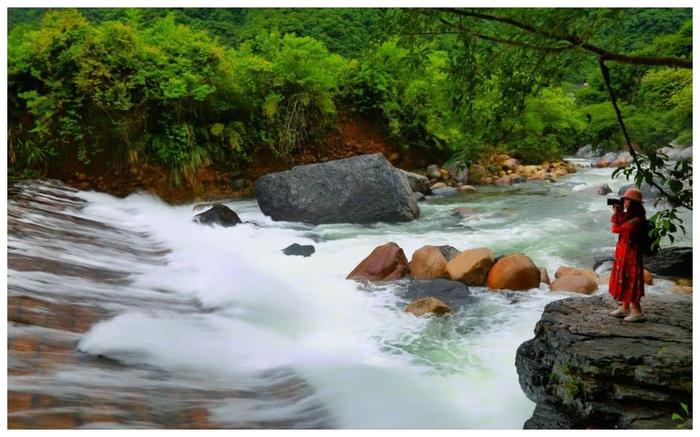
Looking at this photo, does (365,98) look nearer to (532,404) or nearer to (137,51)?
(137,51)

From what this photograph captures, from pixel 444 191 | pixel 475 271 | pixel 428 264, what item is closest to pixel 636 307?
pixel 475 271

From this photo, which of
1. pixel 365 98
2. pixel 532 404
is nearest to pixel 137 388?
pixel 532 404

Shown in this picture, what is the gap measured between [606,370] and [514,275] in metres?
2.18

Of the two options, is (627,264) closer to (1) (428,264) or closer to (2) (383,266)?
(1) (428,264)

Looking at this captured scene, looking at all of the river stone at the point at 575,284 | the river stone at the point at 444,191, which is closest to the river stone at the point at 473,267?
the river stone at the point at 575,284

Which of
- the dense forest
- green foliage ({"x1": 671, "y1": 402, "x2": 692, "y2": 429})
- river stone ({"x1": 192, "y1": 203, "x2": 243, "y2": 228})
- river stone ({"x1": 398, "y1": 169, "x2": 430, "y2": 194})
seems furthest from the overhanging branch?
river stone ({"x1": 398, "y1": 169, "x2": 430, "y2": 194})

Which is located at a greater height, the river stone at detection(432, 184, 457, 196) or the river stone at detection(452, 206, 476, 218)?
the river stone at detection(432, 184, 457, 196)

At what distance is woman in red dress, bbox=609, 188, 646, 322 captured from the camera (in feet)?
9.81

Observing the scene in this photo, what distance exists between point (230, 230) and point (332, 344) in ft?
11.2

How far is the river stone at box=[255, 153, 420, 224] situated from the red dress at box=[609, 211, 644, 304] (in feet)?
14.8

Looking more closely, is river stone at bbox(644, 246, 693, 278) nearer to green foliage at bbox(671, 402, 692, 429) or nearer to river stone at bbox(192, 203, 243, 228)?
green foliage at bbox(671, 402, 692, 429)

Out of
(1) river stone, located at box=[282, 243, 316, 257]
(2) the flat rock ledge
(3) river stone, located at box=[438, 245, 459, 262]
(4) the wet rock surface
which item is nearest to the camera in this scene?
(4) the wet rock surface

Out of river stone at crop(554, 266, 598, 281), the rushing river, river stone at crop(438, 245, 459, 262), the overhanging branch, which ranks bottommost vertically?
the rushing river

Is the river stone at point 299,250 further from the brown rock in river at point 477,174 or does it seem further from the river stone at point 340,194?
the brown rock in river at point 477,174
